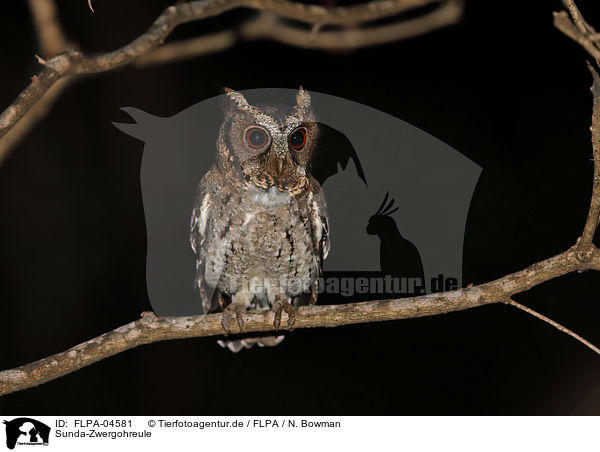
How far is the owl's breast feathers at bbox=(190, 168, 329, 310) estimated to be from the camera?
2348 millimetres

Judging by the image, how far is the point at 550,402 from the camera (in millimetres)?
2549

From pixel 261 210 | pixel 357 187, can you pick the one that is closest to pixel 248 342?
pixel 261 210

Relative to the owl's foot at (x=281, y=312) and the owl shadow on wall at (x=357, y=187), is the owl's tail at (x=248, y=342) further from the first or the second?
the owl's foot at (x=281, y=312)

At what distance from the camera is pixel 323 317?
1.92 m

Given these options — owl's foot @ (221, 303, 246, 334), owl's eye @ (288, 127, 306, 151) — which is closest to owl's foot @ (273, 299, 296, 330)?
owl's foot @ (221, 303, 246, 334)

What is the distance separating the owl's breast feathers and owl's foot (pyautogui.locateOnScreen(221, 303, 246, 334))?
9.9 inches

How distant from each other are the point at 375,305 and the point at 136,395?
1584 mm

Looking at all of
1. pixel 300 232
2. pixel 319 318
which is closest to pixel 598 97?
pixel 319 318

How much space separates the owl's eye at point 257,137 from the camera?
7.36ft

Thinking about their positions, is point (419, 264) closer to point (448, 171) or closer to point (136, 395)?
point (448, 171)

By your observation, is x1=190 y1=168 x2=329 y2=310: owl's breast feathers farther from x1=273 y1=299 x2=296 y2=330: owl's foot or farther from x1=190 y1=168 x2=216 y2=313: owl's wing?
x1=273 y1=299 x2=296 y2=330: owl's foot

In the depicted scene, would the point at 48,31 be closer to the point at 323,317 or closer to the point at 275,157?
the point at 275,157

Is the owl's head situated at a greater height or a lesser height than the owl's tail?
greater

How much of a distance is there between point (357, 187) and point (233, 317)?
95 cm
